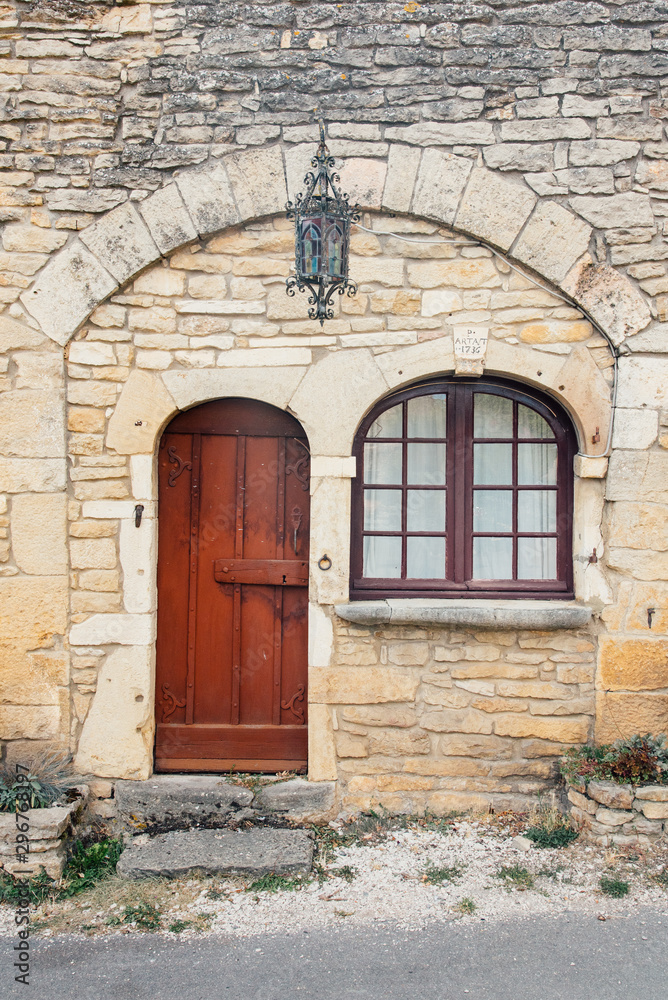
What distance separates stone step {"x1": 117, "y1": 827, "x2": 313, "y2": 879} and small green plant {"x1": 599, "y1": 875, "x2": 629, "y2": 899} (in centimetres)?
140

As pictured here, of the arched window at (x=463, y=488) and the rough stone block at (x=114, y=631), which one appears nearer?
the rough stone block at (x=114, y=631)

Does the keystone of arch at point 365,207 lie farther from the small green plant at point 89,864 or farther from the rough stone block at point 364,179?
the small green plant at point 89,864

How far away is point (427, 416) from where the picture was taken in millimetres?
4203

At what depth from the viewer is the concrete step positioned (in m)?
3.91

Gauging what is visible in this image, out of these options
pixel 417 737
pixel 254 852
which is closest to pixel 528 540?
pixel 417 737

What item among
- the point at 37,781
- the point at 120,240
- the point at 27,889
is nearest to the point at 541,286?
the point at 120,240

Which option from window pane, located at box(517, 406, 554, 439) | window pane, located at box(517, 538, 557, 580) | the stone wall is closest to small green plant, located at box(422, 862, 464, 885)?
the stone wall

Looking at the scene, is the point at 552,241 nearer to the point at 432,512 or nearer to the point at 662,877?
the point at 432,512

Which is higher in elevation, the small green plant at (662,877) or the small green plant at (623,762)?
the small green plant at (623,762)

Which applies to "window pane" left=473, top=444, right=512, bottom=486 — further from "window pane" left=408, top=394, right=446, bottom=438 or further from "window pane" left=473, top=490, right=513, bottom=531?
"window pane" left=408, top=394, right=446, bottom=438

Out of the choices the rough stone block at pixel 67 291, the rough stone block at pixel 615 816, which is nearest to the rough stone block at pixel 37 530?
the rough stone block at pixel 67 291

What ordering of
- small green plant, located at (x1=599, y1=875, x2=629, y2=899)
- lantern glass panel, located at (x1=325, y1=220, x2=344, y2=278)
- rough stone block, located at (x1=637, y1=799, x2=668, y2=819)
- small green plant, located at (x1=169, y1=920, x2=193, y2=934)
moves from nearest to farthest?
small green plant, located at (x1=169, y1=920, x2=193, y2=934) → small green plant, located at (x1=599, y1=875, x2=629, y2=899) → lantern glass panel, located at (x1=325, y1=220, x2=344, y2=278) → rough stone block, located at (x1=637, y1=799, x2=668, y2=819)

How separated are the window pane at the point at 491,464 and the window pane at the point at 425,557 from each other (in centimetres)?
44

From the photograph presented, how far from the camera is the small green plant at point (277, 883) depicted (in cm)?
340
